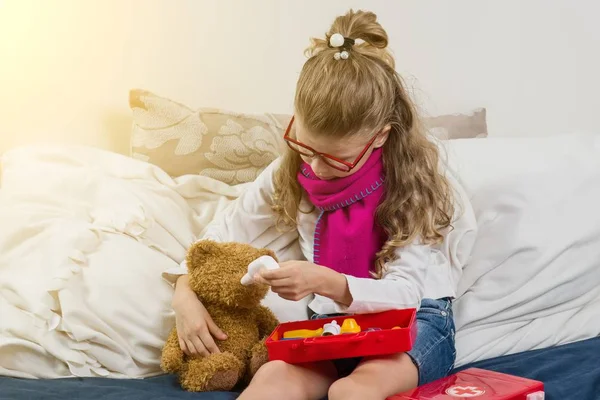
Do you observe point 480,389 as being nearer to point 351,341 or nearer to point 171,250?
point 351,341

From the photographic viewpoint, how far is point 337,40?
1.23 metres

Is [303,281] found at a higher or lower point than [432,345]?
higher

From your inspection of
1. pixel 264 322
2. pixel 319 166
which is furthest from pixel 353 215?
pixel 264 322

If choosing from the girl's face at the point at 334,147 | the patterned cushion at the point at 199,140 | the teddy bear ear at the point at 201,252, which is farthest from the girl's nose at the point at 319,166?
the patterned cushion at the point at 199,140

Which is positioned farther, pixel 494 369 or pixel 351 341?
pixel 494 369

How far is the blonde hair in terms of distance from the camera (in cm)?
118

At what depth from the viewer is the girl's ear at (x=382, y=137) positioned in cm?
126

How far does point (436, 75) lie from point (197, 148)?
784 millimetres

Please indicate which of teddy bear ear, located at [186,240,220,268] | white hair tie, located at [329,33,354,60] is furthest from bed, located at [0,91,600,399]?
white hair tie, located at [329,33,354,60]

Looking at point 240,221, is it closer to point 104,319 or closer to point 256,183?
point 256,183

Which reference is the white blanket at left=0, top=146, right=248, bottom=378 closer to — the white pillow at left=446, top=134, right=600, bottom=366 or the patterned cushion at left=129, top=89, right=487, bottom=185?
the patterned cushion at left=129, top=89, right=487, bottom=185

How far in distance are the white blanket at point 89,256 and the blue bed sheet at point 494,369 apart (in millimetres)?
52

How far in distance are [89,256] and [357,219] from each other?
1.58 feet

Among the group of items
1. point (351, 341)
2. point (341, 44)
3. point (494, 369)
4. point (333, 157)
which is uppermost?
point (341, 44)
